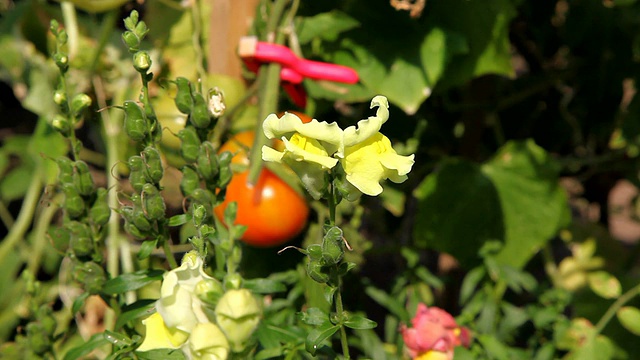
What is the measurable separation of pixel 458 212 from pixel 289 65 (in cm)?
26

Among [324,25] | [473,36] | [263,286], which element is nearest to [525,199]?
[473,36]

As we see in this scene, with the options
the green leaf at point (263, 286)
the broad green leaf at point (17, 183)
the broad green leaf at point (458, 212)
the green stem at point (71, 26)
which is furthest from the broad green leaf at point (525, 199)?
the broad green leaf at point (17, 183)

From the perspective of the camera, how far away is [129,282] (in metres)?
0.44

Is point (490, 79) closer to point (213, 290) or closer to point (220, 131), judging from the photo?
point (220, 131)

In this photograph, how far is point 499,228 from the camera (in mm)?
773

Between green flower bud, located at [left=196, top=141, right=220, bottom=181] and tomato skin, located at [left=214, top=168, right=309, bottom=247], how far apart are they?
217 millimetres

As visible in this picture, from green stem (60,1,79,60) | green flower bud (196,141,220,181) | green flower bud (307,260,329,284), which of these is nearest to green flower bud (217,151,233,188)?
green flower bud (196,141,220,181)

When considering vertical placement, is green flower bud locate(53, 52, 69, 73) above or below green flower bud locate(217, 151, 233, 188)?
above

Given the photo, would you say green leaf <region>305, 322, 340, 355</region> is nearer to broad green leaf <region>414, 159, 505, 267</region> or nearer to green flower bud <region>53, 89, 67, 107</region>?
green flower bud <region>53, 89, 67, 107</region>

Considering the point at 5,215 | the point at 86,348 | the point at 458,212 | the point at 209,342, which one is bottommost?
the point at 5,215

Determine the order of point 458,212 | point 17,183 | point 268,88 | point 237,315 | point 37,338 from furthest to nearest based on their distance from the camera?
point 17,183, point 458,212, point 268,88, point 37,338, point 237,315

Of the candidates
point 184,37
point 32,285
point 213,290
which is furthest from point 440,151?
point 213,290

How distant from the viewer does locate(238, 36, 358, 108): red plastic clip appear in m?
0.64

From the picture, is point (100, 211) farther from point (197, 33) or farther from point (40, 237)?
point (40, 237)
